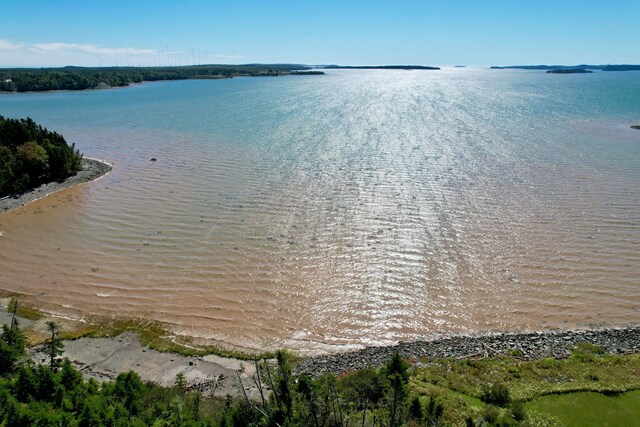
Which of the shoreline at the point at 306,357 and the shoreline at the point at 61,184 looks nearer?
the shoreline at the point at 306,357

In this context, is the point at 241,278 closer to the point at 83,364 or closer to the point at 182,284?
the point at 182,284

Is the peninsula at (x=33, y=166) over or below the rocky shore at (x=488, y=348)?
over

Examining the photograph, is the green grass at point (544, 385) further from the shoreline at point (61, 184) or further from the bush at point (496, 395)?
the shoreline at point (61, 184)

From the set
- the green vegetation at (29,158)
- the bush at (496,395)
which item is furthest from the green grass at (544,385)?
the green vegetation at (29,158)

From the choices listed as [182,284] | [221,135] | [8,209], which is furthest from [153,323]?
[221,135]

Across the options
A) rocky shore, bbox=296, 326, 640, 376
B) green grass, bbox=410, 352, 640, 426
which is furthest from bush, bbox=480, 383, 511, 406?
rocky shore, bbox=296, 326, 640, 376
